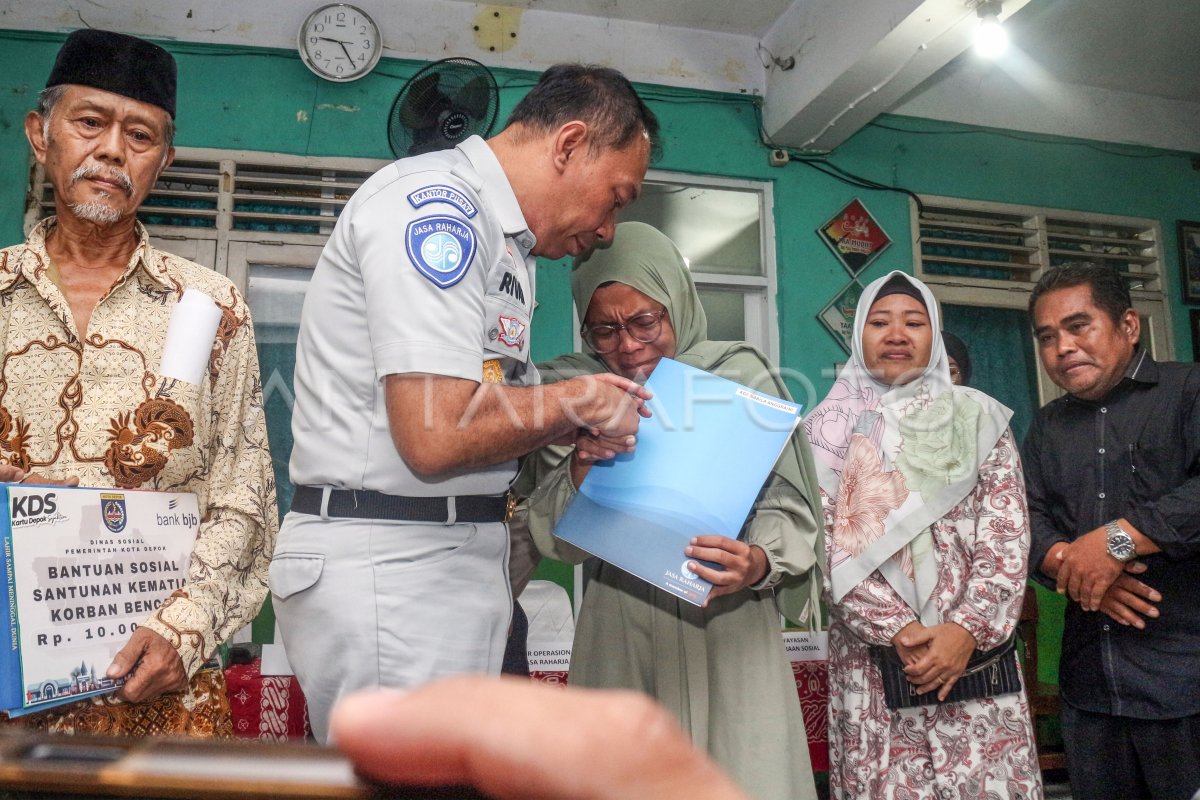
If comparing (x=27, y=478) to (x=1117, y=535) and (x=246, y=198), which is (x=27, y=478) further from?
(x=246, y=198)

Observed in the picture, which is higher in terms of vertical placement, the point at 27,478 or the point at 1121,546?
the point at 27,478

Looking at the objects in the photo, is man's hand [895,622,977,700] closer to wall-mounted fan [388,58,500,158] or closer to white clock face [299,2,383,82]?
wall-mounted fan [388,58,500,158]

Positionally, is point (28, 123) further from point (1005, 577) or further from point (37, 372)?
point (1005, 577)

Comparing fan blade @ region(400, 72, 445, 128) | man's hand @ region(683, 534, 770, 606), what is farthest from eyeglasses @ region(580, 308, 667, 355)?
fan blade @ region(400, 72, 445, 128)

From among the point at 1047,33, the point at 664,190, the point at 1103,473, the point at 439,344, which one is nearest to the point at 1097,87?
the point at 1047,33

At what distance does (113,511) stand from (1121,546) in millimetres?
2191

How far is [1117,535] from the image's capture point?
84.4 inches

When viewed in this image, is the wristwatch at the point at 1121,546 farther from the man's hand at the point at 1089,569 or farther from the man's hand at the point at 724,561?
the man's hand at the point at 724,561

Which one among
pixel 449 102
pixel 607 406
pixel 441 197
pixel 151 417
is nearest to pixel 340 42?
pixel 449 102

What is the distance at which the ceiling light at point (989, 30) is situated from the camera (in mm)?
3340

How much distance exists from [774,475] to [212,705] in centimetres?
113

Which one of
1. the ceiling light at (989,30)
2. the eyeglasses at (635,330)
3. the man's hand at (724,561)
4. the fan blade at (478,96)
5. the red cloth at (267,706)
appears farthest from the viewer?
the fan blade at (478,96)

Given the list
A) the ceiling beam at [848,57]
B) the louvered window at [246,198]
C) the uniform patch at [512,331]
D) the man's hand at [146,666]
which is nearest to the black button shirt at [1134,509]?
the uniform patch at [512,331]

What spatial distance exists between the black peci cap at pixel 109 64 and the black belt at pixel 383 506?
0.89m
